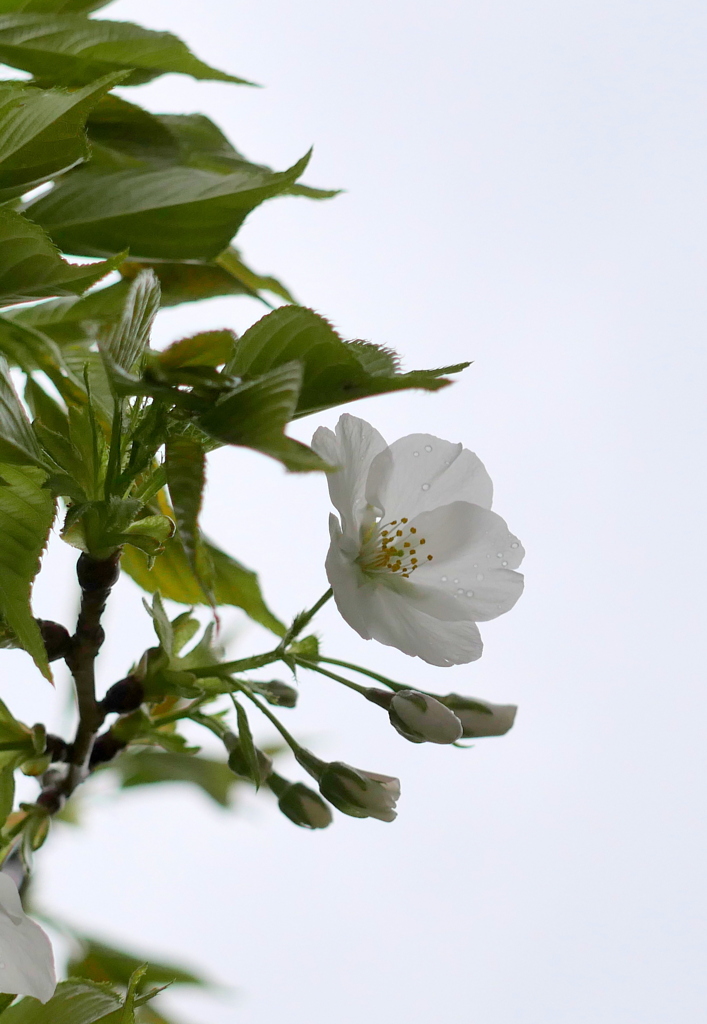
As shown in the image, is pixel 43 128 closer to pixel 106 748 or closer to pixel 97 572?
pixel 97 572

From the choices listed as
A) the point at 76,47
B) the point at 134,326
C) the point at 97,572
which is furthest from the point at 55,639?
the point at 76,47

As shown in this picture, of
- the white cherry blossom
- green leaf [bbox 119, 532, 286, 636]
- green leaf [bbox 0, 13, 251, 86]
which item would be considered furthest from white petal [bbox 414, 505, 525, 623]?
green leaf [bbox 0, 13, 251, 86]

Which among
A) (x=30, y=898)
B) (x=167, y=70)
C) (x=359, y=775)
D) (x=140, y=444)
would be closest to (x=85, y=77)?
(x=167, y=70)

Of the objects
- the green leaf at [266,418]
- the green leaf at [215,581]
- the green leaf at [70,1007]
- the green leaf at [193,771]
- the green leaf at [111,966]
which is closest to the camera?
the green leaf at [266,418]

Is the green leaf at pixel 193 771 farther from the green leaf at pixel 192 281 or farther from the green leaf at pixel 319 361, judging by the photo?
the green leaf at pixel 319 361

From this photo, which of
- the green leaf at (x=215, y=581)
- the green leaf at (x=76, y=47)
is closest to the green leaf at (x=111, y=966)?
the green leaf at (x=215, y=581)

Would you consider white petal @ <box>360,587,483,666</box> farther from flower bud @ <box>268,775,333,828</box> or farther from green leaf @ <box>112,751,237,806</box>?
green leaf @ <box>112,751,237,806</box>

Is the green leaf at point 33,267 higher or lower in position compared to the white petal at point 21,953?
higher
